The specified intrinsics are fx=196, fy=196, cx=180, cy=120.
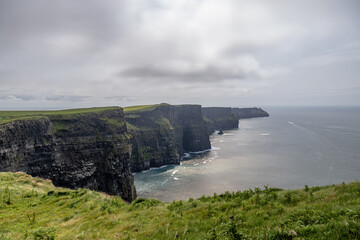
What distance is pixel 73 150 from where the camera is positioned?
58812 mm

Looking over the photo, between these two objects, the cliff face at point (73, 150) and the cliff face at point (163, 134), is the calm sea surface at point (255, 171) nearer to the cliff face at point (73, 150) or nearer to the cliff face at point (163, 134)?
the cliff face at point (163, 134)

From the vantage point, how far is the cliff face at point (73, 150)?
4759 cm

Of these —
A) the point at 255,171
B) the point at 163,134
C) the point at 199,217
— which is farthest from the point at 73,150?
the point at 255,171

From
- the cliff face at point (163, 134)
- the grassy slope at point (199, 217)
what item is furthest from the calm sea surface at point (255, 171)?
the grassy slope at point (199, 217)

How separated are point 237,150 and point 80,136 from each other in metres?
99.4

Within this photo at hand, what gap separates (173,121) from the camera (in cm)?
14512

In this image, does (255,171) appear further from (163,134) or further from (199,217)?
(199,217)

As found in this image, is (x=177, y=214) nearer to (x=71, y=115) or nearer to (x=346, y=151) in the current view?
(x=71, y=115)

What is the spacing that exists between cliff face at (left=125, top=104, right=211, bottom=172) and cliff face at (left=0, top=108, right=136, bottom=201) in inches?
1415

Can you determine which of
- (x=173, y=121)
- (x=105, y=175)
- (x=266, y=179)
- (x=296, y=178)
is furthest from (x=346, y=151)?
(x=105, y=175)

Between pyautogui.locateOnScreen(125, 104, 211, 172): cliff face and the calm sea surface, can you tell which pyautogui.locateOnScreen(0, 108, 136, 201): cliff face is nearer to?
the calm sea surface

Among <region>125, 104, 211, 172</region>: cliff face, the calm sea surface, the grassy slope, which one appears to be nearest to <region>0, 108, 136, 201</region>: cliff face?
the calm sea surface

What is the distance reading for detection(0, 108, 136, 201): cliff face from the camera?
47.6 m

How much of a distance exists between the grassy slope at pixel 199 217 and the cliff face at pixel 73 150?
1378 inches
